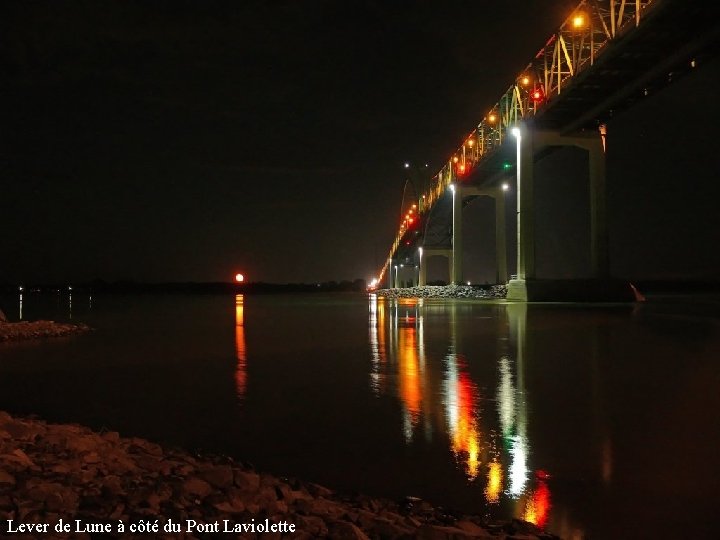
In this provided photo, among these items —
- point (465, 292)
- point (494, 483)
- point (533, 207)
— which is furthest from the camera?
point (465, 292)

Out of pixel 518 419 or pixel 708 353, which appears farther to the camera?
pixel 708 353

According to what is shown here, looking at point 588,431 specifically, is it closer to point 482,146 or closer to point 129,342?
point 129,342

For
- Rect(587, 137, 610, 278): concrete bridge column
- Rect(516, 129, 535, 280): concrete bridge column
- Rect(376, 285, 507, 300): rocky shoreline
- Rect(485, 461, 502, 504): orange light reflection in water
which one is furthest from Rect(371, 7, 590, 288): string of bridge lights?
Rect(485, 461, 502, 504): orange light reflection in water

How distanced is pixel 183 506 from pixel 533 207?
1954 inches

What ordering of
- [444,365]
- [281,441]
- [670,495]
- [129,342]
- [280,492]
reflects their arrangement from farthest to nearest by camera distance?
[129,342], [444,365], [281,441], [670,495], [280,492]

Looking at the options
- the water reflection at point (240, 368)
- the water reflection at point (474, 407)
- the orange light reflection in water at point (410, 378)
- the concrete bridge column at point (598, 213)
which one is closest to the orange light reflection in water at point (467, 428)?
the water reflection at point (474, 407)

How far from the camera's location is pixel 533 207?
→ 52.0 metres

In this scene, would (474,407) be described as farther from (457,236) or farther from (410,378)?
(457,236)

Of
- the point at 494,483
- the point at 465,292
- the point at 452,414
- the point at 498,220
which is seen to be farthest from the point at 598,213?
the point at 494,483

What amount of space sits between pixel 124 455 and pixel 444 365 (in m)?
9.08

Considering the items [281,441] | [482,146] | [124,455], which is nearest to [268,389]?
[281,441]

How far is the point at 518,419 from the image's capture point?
8828mm

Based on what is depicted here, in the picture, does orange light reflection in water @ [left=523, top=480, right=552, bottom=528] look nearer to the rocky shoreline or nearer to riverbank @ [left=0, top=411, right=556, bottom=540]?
riverbank @ [left=0, top=411, right=556, bottom=540]

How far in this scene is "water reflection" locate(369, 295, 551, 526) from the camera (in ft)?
19.8
